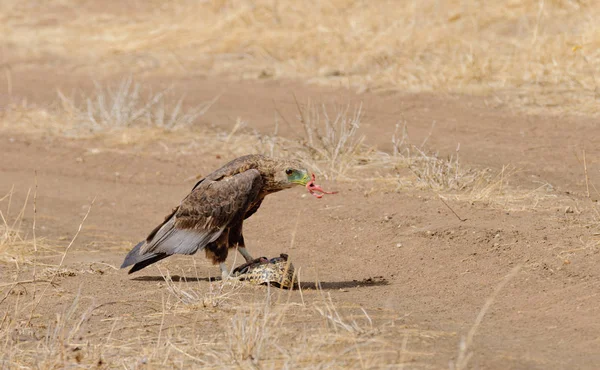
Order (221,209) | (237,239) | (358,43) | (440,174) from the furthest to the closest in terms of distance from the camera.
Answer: (358,43) < (440,174) < (237,239) < (221,209)

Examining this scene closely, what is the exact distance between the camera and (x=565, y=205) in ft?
23.6

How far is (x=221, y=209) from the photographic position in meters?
6.02

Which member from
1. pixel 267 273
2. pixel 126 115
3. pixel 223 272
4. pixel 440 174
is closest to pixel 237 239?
pixel 223 272

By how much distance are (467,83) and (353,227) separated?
4682 mm

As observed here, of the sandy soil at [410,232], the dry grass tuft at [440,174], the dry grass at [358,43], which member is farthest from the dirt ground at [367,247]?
the dry grass at [358,43]

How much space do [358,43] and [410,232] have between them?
6814mm

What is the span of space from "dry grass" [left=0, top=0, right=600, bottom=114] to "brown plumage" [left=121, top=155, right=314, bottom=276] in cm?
519

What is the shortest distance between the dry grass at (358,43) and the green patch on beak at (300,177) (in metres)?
5.10

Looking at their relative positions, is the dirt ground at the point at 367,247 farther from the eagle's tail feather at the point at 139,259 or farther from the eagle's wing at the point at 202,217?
the eagle's wing at the point at 202,217

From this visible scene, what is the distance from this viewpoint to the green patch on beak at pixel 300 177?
5.90 meters

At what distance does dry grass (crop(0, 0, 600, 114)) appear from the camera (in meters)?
11.4

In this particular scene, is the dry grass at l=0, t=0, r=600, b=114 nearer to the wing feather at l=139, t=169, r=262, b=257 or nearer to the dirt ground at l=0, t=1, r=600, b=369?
the dirt ground at l=0, t=1, r=600, b=369

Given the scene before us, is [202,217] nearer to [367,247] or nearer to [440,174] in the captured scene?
[367,247]

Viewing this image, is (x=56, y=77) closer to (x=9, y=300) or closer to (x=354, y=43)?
(x=354, y=43)
